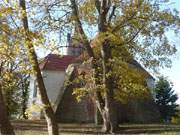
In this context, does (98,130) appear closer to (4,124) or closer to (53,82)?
(4,124)

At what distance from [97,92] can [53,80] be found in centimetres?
3266

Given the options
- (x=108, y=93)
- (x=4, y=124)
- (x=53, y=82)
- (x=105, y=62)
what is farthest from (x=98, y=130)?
(x=53, y=82)

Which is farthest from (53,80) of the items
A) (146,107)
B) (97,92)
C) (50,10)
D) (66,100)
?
(50,10)

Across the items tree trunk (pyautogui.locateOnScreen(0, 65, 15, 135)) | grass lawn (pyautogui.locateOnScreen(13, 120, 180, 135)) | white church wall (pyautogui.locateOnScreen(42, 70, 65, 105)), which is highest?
white church wall (pyautogui.locateOnScreen(42, 70, 65, 105))

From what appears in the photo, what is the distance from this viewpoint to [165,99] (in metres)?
67.3

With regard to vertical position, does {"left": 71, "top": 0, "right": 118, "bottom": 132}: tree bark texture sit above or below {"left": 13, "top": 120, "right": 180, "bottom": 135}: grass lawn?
above

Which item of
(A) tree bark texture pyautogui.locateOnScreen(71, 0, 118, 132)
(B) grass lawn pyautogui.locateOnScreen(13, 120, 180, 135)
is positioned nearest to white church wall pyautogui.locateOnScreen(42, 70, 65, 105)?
(B) grass lawn pyautogui.locateOnScreen(13, 120, 180, 135)

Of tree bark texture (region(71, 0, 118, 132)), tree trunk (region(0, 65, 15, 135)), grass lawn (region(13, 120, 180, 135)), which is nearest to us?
tree trunk (region(0, 65, 15, 135))

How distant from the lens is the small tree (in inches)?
2625

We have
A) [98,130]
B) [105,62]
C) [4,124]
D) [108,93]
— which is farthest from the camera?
[98,130]

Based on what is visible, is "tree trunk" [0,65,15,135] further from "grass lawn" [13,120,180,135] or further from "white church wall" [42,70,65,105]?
"white church wall" [42,70,65,105]

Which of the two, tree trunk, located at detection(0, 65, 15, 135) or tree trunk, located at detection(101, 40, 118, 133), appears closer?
tree trunk, located at detection(0, 65, 15, 135)

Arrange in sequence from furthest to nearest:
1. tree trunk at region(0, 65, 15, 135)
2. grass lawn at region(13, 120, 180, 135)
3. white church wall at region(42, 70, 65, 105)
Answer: white church wall at region(42, 70, 65, 105), grass lawn at region(13, 120, 180, 135), tree trunk at region(0, 65, 15, 135)

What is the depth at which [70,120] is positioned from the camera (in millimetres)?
56406
